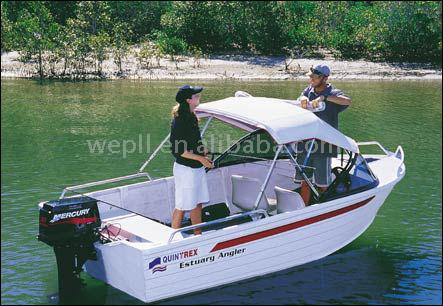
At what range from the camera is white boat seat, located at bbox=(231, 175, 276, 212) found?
972cm

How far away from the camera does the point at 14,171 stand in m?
14.6

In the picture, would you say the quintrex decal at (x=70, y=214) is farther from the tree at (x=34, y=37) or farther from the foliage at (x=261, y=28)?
the foliage at (x=261, y=28)

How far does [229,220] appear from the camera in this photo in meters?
8.87

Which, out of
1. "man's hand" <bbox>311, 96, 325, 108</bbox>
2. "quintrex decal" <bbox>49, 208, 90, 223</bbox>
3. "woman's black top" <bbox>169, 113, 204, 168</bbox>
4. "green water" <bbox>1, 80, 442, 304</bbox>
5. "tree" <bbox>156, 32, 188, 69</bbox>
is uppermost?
"tree" <bbox>156, 32, 188, 69</bbox>

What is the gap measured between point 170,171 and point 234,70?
55.2ft

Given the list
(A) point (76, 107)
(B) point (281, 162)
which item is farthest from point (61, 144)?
(B) point (281, 162)

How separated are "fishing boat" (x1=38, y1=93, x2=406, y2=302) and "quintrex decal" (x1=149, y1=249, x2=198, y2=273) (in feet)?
0.04

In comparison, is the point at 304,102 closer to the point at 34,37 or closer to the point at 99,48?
the point at 99,48

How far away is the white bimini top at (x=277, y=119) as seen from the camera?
8.90 meters

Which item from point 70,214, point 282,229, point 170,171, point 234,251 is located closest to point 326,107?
point 282,229

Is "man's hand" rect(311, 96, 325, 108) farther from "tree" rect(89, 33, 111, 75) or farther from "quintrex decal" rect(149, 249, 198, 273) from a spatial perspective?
"tree" rect(89, 33, 111, 75)

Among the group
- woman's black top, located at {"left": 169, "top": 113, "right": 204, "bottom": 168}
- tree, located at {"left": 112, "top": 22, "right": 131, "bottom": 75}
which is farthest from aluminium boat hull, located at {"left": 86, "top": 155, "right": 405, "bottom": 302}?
tree, located at {"left": 112, "top": 22, "right": 131, "bottom": 75}

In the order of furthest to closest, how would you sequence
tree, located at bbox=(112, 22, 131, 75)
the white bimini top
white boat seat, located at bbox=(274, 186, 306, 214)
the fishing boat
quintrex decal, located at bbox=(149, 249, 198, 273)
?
tree, located at bbox=(112, 22, 131, 75), white boat seat, located at bbox=(274, 186, 306, 214), the white bimini top, the fishing boat, quintrex decal, located at bbox=(149, 249, 198, 273)

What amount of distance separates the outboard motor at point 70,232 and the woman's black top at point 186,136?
45.4 inches
